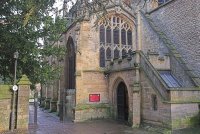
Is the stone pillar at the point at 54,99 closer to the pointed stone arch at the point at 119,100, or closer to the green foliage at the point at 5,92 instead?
the pointed stone arch at the point at 119,100

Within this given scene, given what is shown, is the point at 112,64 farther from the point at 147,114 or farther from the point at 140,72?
the point at 147,114

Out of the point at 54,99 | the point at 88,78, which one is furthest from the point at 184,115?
the point at 54,99

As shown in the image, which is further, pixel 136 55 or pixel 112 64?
pixel 112 64

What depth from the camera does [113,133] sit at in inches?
575

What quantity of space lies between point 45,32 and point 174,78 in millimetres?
8740

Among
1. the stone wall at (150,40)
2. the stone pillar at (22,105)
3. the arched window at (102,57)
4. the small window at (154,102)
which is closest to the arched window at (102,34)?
the arched window at (102,57)

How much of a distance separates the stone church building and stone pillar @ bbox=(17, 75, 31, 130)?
3.64 meters

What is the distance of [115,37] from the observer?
78.8ft

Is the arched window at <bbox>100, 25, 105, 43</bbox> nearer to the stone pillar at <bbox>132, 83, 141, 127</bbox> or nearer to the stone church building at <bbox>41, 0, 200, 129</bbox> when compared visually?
the stone church building at <bbox>41, 0, 200, 129</bbox>

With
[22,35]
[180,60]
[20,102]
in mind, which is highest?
[22,35]

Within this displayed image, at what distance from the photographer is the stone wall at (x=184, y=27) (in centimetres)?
1694

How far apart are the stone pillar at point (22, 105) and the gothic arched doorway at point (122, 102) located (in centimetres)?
777

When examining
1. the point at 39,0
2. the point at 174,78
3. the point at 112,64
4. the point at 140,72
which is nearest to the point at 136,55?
the point at 140,72

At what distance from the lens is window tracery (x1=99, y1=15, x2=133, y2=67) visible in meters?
23.4
